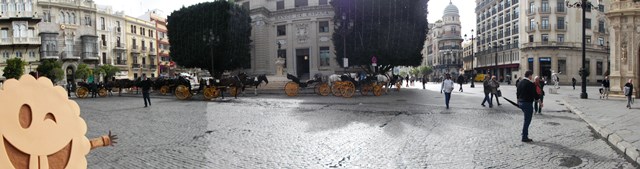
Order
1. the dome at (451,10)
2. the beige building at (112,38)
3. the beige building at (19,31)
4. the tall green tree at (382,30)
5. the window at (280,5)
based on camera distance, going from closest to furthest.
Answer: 1. the beige building at (19,31)
2. the tall green tree at (382,30)
3. the window at (280,5)
4. the beige building at (112,38)
5. the dome at (451,10)

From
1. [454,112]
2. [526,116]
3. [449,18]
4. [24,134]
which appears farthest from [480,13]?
[24,134]

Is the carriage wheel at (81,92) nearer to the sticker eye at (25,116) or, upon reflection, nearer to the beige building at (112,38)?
the sticker eye at (25,116)

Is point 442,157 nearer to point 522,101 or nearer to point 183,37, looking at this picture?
point 522,101

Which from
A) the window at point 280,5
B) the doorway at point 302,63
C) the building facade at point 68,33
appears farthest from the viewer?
the window at point 280,5

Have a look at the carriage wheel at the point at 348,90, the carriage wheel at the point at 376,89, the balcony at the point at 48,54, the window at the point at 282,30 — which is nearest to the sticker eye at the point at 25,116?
the carriage wheel at the point at 348,90

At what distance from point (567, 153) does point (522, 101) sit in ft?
4.97

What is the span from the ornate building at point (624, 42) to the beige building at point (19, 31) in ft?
99.2

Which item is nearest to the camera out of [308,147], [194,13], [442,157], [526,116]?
[442,157]

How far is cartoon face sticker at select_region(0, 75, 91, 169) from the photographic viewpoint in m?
1.84

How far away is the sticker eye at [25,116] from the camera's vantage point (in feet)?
6.29

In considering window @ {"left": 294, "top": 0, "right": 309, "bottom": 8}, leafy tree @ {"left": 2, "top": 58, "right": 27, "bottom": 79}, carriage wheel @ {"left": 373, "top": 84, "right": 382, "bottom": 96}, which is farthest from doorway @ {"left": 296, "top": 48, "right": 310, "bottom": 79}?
leafy tree @ {"left": 2, "top": 58, "right": 27, "bottom": 79}

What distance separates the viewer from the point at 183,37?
123 feet

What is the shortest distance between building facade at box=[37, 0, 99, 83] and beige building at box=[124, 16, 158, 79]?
10175mm

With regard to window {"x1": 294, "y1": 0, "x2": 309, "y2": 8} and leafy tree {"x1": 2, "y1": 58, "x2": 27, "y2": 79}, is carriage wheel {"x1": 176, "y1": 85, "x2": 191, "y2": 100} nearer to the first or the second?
leafy tree {"x1": 2, "y1": 58, "x2": 27, "y2": 79}
